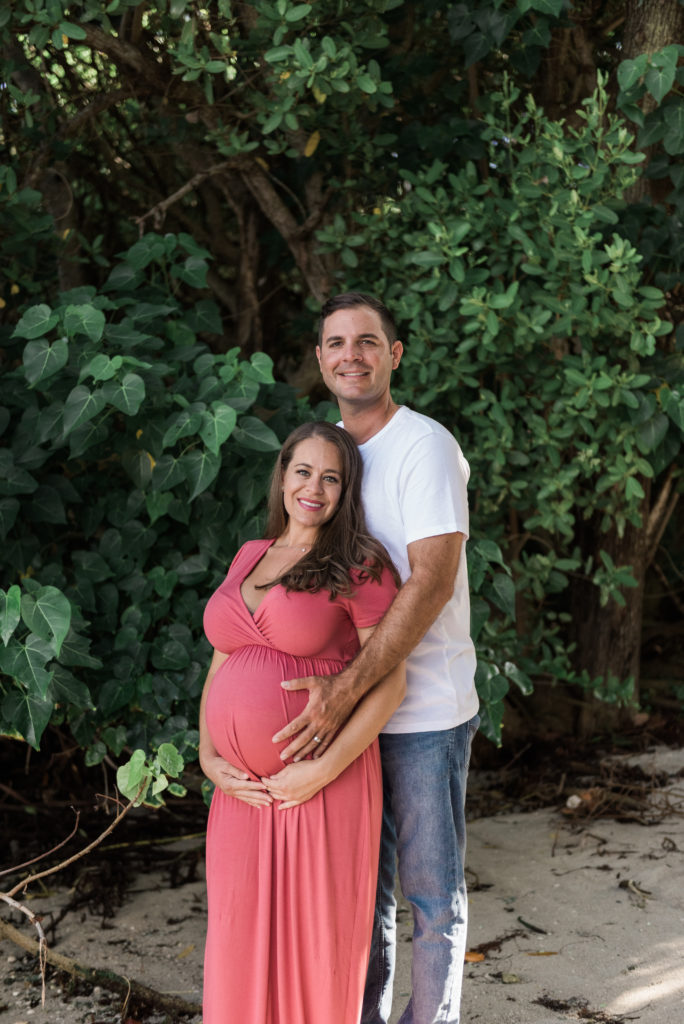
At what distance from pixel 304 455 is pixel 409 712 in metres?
0.56

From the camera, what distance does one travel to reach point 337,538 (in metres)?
1.95

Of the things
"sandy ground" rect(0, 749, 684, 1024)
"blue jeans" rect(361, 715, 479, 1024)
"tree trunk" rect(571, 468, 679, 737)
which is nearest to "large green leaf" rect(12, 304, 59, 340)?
"blue jeans" rect(361, 715, 479, 1024)

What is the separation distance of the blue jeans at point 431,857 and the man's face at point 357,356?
72 cm

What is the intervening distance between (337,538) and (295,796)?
495mm

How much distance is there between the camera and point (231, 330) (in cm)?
462

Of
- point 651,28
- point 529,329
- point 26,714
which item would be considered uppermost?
point 651,28

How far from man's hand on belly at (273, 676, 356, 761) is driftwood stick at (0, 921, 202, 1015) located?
101cm

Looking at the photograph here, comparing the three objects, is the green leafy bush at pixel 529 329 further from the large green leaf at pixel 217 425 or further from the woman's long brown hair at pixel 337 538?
the woman's long brown hair at pixel 337 538

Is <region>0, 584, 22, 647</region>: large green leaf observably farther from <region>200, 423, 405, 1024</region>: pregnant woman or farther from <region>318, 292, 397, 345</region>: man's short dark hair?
<region>318, 292, 397, 345</region>: man's short dark hair

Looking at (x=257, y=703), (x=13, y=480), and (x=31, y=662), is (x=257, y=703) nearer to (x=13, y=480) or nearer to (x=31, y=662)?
(x=31, y=662)

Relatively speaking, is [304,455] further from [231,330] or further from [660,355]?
[231,330]

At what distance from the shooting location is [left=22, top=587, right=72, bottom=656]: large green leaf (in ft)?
7.35

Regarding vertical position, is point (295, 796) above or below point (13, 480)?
below

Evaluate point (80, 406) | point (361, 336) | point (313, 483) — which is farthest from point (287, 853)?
point (80, 406)
